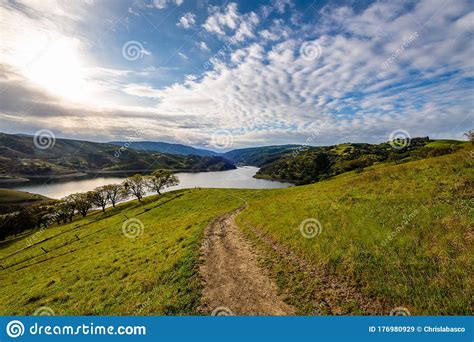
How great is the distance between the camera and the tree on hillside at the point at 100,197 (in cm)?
9644

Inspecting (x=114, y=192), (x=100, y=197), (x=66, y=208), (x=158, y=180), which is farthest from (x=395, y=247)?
(x=114, y=192)

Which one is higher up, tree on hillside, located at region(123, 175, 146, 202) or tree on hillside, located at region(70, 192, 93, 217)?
tree on hillside, located at region(123, 175, 146, 202)

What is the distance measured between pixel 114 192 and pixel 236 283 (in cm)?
10490

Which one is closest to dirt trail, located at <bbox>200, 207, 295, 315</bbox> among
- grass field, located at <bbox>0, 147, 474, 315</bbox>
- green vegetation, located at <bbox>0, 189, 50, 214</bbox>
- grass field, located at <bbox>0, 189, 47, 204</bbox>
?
grass field, located at <bbox>0, 147, 474, 315</bbox>

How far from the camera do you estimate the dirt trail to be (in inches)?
482

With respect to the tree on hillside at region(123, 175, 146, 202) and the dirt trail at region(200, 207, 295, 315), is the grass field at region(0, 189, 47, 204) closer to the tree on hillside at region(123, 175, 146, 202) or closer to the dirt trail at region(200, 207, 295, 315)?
the tree on hillside at region(123, 175, 146, 202)

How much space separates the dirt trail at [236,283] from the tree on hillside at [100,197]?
91.8 m

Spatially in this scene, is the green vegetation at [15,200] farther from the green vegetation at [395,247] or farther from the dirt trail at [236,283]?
the green vegetation at [395,247]

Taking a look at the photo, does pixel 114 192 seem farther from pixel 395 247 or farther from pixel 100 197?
pixel 395 247

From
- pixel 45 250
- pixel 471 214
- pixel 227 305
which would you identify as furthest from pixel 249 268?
pixel 45 250

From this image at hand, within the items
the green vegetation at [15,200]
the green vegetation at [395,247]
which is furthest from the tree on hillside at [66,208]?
the green vegetation at [395,247]

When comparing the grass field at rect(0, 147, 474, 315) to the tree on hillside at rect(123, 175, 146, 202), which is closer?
the grass field at rect(0, 147, 474, 315)

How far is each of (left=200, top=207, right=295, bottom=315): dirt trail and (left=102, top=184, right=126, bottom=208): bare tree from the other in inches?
3740

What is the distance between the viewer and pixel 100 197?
97.2 metres
